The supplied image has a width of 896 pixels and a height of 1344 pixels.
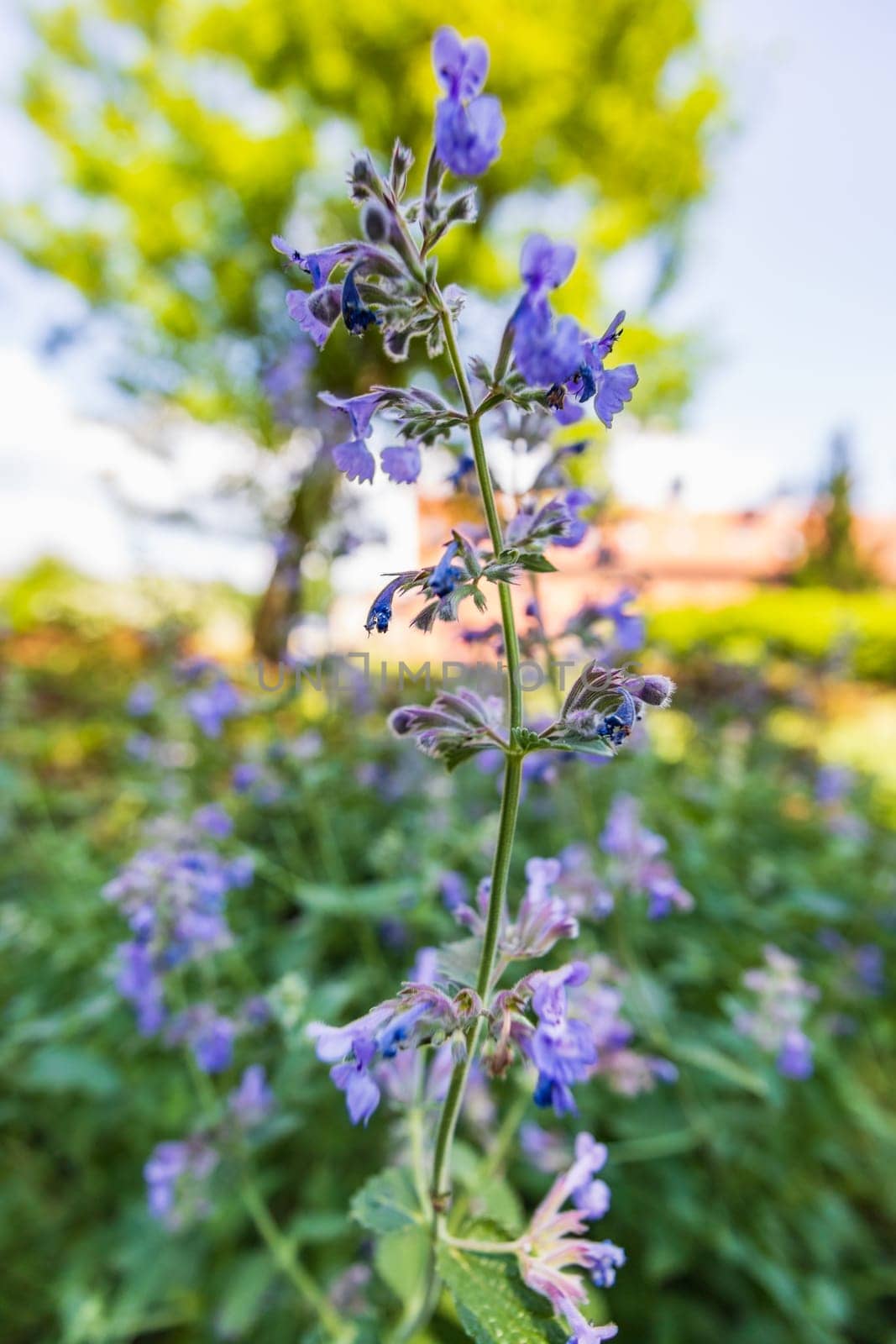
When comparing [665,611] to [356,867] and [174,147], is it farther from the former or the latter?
[356,867]

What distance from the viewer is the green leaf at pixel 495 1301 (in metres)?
0.91

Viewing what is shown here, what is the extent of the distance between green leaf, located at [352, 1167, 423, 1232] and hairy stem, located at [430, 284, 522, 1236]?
124 mm

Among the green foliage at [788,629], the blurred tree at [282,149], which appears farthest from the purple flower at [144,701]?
the green foliage at [788,629]

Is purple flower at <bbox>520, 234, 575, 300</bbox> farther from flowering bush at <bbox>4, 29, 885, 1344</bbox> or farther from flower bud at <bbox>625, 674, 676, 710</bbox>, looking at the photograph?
flower bud at <bbox>625, 674, 676, 710</bbox>

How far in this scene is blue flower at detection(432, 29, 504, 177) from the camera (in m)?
0.81

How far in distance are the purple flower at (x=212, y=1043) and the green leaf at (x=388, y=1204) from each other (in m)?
0.92

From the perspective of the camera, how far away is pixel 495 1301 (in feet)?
3.20

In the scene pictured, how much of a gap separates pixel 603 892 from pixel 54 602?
40.5 ft

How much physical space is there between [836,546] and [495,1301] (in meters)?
24.0

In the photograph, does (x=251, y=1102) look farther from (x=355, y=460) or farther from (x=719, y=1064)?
Answer: (x=355, y=460)

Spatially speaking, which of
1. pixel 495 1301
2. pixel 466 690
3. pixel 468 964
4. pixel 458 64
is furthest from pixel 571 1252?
pixel 458 64

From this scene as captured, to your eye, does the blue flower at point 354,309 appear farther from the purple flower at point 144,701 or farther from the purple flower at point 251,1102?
the purple flower at point 144,701

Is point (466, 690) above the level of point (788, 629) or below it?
below

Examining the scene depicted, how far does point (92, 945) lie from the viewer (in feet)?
10.3
